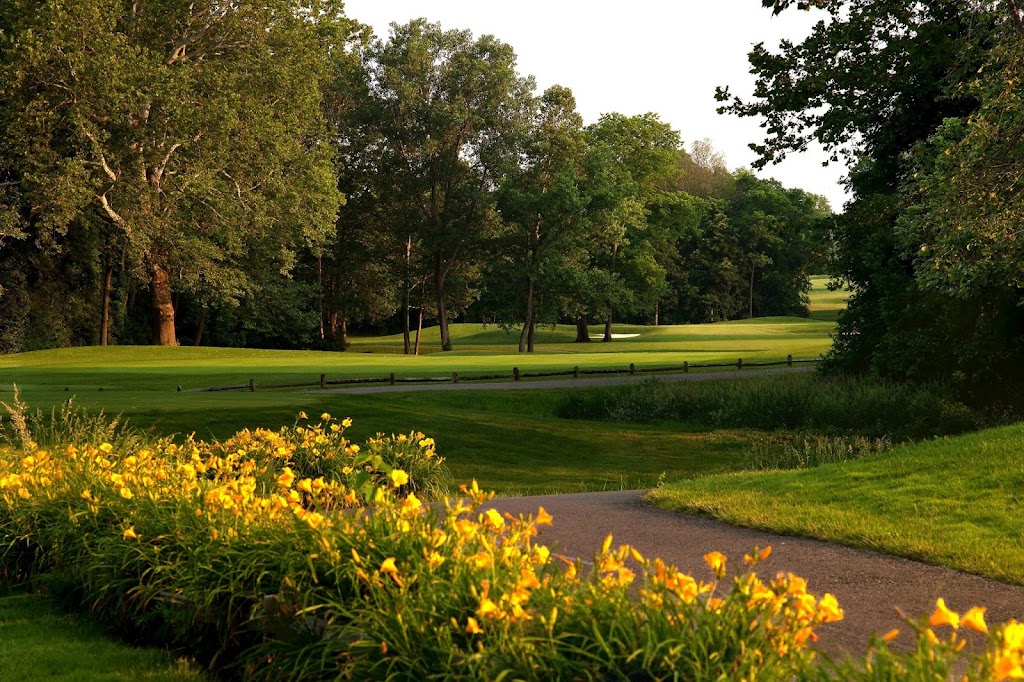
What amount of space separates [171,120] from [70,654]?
119ft

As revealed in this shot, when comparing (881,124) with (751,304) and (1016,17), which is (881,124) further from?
(751,304)

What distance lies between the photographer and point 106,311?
4953 cm

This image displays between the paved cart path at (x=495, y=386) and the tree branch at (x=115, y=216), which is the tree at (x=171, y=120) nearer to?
the tree branch at (x=115, y=216)

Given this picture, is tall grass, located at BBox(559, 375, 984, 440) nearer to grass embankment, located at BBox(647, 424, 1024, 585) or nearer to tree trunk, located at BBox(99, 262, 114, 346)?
grass embankment, located at BBox(647, 424, 1024, 585)


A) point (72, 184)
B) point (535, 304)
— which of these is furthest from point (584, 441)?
point (535, 304)

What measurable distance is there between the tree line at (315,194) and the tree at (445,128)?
140 millimetres

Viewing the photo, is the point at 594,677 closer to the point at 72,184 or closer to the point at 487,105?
the point at 72,184

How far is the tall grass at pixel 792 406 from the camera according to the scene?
21844mm

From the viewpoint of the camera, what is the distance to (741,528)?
931 cm

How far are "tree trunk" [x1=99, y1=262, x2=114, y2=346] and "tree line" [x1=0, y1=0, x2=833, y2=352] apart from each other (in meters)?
0.31

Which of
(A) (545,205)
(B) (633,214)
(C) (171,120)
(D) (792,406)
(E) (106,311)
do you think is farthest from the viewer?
(B) (633,214)

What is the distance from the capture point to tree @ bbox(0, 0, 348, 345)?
37594 mm

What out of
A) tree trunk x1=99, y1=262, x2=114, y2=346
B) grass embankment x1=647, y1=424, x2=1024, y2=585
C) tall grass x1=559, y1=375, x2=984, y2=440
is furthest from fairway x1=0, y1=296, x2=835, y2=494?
tree trunk x1=99, y1=262, x2=114, y2=346

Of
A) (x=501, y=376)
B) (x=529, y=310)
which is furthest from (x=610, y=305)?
(x=501, y=376)
